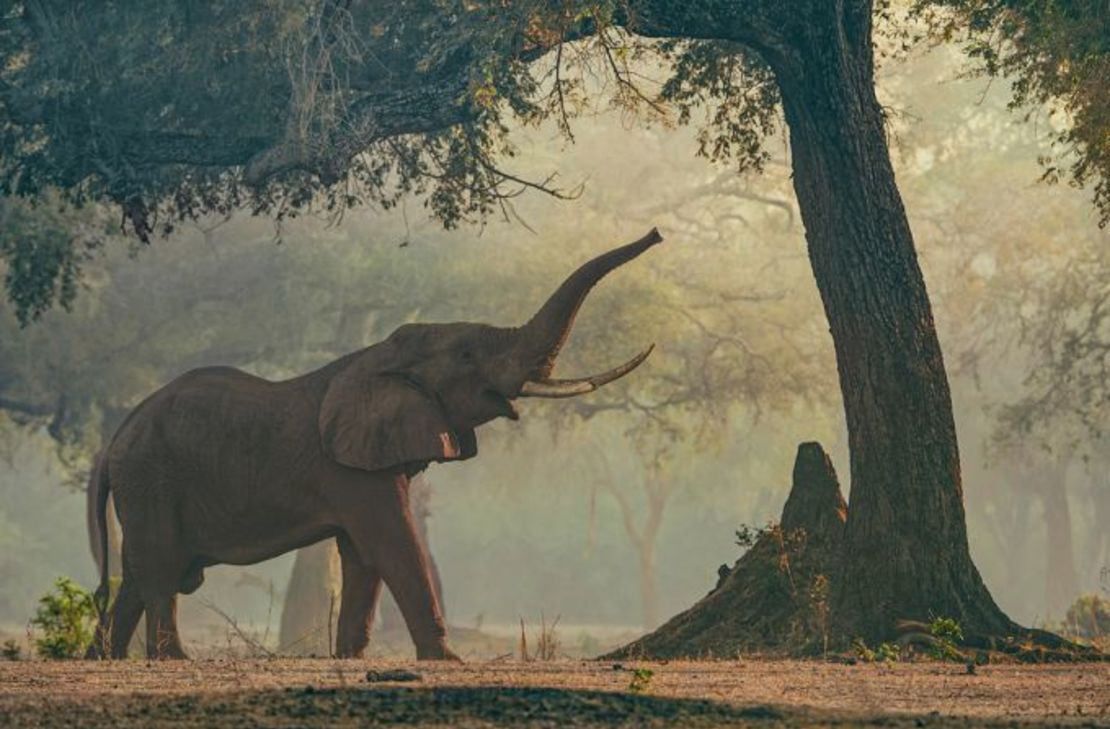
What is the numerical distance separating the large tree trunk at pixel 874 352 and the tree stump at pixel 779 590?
543 millimetres

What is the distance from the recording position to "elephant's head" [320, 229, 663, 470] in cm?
1758

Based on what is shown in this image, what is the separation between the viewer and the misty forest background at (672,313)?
138 ft

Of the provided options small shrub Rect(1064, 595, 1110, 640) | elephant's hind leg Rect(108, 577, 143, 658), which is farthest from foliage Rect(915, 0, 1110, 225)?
small shrub Rect(1064, 595, 1110, 640)

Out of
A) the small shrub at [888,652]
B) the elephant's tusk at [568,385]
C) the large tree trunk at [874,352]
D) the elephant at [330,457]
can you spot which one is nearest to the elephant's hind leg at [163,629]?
the elephant at [330,457]

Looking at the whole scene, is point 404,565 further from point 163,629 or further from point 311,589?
point 311,589

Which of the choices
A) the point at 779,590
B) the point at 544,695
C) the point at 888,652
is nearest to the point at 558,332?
the point at 779,590

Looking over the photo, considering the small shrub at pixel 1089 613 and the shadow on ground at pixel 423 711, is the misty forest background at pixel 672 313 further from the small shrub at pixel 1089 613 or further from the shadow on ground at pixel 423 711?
the shadow on ground at pixel 423 711

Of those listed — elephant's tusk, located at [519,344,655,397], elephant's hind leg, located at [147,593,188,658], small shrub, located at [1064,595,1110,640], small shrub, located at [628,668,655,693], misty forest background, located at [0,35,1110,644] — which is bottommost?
small shrub, located at [628,668,655,693]

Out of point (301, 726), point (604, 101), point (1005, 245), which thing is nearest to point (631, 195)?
point (604, 101)

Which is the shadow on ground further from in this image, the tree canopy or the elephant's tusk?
the tree canopy

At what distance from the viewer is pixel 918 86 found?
214 feet

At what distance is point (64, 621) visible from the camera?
17875mm

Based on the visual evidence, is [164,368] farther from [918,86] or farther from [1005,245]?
[918,86]

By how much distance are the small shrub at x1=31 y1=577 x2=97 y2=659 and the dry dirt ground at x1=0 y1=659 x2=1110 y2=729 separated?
2992 mm
